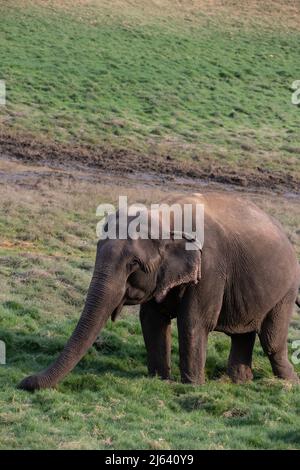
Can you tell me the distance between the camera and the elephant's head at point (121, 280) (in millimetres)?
12047

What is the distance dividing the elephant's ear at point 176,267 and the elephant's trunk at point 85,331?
79cm

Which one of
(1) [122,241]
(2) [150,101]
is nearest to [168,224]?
(1) [122,241]

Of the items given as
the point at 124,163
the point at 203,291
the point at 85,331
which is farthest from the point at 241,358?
the point at 124,163

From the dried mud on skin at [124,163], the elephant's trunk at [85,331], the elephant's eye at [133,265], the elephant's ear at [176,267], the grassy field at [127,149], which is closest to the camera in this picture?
the grassy field at [127,149]

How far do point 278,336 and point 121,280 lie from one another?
3.37 meters

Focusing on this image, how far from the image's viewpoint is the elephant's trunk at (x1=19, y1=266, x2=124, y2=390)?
472 inches

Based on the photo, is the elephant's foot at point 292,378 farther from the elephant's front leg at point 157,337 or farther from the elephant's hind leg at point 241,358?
the elephant's front leg at point 157,337

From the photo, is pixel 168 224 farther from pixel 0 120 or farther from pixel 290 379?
pixel 0 120

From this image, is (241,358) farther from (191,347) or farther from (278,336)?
(191,347)

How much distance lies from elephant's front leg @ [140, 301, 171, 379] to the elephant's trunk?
1591 mm

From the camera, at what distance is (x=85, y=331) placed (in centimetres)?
1203

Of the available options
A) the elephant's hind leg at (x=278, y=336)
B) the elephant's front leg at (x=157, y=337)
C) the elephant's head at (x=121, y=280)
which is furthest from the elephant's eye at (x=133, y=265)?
the elephant's hind leg at (x=278, y=336)

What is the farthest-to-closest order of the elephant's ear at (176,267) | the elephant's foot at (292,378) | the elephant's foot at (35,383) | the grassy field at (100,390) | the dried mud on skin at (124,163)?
the dried mud on skin at (124,163)
the elephant's foot at (292,378)
the elephant's ear at (176,267)
the elephant's foot at (35,383)
the grassy field at (100,390)
